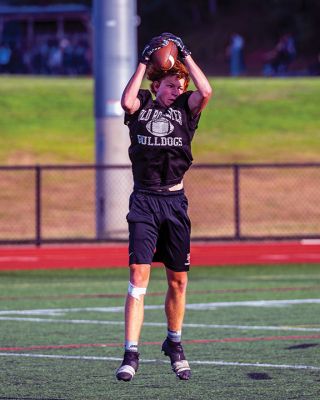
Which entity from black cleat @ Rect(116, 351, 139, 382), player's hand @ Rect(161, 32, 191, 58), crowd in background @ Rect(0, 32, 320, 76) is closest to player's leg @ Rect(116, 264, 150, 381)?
black cleat @ Rect(116, 351, 139, 382)

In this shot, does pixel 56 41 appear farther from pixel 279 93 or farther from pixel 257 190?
pixel 257 190

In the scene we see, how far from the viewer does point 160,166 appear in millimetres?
8859

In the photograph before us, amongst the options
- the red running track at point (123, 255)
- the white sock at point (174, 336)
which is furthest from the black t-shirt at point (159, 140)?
the red running track at point (123, 255)

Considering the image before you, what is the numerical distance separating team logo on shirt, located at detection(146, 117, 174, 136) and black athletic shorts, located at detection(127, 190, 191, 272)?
42 cm

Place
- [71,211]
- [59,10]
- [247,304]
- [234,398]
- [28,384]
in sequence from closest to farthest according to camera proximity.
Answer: [234,398] < [28,384] < [247,304] < [71,211] < [59,10]

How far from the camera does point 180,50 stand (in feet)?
29.0

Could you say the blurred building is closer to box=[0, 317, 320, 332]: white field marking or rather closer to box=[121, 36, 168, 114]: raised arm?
box=[0, 317, 320, 332]: white field marking

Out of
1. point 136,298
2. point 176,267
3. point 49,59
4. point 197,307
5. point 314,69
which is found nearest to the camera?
point 136,298

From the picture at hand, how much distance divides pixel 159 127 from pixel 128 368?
161 centimetres

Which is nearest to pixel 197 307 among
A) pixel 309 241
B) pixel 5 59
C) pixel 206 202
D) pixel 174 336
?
pixel 174 336

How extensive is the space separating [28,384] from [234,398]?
1544 millimetres

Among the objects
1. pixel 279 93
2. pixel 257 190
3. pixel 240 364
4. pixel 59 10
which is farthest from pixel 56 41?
pixel 240 364

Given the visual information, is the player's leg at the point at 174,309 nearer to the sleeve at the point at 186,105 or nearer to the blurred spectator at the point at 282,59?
the sleeve at the point at 186,105

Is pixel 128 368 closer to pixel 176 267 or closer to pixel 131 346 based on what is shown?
pixel 131 346
